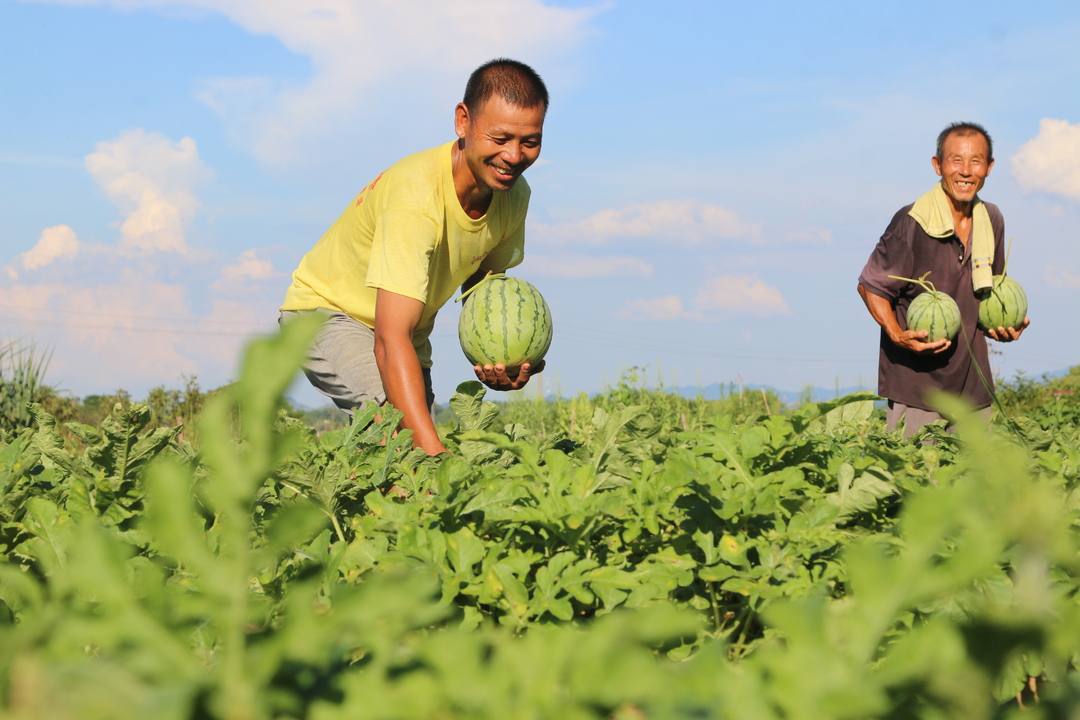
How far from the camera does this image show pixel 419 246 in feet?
13.7

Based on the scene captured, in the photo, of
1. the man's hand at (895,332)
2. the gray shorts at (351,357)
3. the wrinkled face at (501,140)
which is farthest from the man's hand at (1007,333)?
the gray shorts at (351,357)

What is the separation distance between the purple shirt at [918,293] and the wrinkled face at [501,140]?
11.4 ft

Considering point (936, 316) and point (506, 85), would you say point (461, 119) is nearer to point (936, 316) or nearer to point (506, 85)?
point (506, 85)

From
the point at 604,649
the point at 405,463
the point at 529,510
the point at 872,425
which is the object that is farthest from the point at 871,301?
the point at 604,649

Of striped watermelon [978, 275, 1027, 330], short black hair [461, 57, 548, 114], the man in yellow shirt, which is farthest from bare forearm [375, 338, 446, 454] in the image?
striped watermelon [978, 275, 1027, 330]

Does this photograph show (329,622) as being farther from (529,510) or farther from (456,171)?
(456,171)

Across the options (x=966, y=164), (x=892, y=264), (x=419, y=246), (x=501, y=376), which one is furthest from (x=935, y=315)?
(x=419, y=246)

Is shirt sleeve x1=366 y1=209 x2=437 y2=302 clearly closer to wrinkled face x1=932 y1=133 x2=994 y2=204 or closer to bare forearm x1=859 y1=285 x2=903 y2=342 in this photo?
bare forearm x1=859 y1=285 x2=903 y2=342

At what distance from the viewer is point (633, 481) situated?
5.45 feet

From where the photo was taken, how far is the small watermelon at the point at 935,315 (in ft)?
20.5

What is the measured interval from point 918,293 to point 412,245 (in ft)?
14.1

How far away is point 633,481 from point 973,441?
3.67ft

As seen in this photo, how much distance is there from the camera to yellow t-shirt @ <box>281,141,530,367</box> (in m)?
4.13

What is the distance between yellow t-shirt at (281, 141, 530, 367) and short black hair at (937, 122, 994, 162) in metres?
3.54
